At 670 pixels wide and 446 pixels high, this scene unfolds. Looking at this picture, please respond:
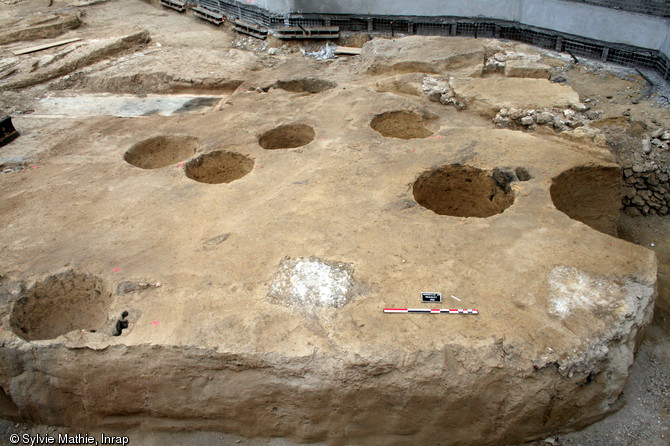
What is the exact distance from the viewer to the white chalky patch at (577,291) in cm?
337

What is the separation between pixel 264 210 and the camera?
4.48m

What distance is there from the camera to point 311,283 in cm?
361

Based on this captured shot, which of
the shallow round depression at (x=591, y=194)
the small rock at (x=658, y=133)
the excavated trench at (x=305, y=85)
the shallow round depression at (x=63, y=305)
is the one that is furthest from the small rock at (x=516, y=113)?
the shallow round depression at (x=63, y=305)

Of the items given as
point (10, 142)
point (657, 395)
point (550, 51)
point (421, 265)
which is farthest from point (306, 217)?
point (550, 51)

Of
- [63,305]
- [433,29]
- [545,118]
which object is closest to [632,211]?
[545,118]

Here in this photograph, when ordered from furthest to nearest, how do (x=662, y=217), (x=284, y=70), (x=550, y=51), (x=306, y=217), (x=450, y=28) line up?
1. (x=450, y=28)
2. (x=550, y=51)
3. (x=284, y=70)
4. (x=662, y=217)
5. (x=306, y=217)

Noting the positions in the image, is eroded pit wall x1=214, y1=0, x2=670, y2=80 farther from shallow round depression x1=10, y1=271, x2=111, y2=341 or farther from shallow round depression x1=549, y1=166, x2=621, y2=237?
shallow round depression x1=10, y1=271, x2=111, y2=341

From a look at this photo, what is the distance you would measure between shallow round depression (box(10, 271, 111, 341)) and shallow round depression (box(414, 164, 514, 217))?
3.04 m

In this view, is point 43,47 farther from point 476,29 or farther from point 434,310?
point 434,310

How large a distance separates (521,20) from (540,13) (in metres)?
0.41

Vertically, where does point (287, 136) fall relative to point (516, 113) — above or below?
below

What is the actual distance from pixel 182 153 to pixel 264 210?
2.17 meters

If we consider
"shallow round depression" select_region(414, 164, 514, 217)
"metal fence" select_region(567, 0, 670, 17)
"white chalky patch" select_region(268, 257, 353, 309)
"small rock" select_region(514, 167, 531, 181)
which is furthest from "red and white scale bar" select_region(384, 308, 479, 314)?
"metal fence" select_region(567, 0, 670, 17)

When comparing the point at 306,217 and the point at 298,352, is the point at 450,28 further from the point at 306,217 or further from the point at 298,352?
the point at 298,352
